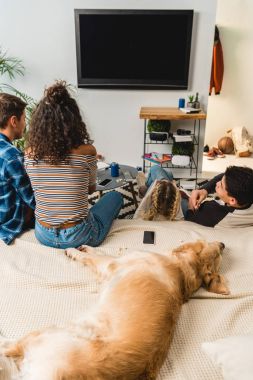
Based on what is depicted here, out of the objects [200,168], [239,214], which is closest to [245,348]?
[239,214]

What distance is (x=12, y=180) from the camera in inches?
70.1

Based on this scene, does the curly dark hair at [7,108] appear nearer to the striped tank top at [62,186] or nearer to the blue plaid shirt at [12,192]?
the blue plaid shirt at [12,192]

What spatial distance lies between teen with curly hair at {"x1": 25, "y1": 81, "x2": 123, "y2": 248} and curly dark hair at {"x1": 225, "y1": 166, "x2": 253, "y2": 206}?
754mm

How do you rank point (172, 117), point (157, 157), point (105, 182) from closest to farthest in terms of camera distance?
point (105, 182)
point (172, 117)
point (157, 157)

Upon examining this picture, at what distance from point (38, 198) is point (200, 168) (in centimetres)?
275

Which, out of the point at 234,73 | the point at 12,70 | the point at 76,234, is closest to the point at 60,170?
the point at 76,234

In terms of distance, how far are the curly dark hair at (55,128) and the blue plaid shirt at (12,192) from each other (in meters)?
0.18

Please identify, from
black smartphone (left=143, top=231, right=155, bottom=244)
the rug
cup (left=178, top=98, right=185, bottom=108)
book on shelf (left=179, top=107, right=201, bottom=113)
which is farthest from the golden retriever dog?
cup (left=178, top=98, right=185, bottom=108)

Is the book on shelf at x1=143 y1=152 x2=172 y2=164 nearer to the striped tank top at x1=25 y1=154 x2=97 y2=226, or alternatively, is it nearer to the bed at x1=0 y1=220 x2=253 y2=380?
the bed at x1=0 y1=220 x2=253 y2=380

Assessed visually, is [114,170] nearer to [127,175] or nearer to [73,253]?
[127,175]

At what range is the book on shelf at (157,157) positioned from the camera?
12.2ft

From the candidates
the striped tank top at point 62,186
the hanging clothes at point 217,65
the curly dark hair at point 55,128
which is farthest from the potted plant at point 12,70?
the hanging clothes at point 217,65

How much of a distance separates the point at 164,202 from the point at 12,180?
0.90m

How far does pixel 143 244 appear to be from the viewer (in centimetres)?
170
